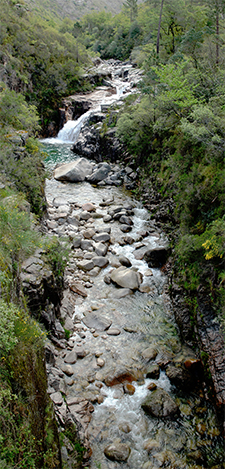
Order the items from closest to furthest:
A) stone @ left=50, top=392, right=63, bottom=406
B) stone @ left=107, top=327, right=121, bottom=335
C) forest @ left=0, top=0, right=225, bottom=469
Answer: forest @ left=0, top=0, right=225, bottom=469 → stone @ left=50, top=392, right=63, bottom=406 → stone @ left=107, top=327, right=121, bottom=335

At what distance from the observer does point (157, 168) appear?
47.3 ft

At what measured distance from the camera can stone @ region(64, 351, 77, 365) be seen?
637cm

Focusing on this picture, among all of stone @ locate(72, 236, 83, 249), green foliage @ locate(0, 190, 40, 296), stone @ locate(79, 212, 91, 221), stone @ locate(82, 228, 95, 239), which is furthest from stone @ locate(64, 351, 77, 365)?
stone @ locate(79, 212, 91, 221)

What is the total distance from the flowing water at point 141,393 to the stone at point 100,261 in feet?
0.83

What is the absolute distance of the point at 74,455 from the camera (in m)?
4.32

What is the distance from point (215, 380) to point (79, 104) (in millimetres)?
30745

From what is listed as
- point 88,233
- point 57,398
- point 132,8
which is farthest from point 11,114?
point 132,8

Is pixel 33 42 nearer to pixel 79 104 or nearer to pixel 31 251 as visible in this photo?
pixel 79 104

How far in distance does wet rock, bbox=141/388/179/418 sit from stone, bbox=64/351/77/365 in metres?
1.94

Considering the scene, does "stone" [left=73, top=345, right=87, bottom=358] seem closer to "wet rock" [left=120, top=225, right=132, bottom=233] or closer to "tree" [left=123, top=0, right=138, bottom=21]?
"wet rock" [left=120, top=225, right=132, bottom=233]

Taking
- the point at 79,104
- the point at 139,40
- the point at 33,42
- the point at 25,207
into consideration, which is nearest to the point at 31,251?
the point at 25,207

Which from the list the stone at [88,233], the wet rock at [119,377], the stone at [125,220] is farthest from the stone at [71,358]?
the stone at [125,220]

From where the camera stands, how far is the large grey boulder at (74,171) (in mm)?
17578

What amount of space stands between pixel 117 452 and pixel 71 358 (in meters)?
2.23
